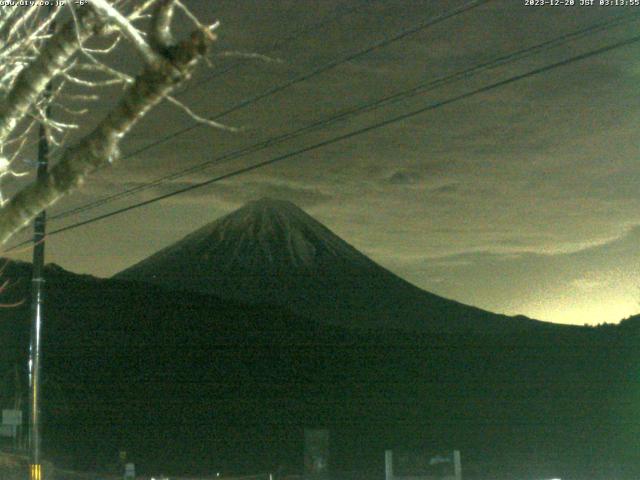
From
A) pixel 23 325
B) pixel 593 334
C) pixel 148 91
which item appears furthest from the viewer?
pixel 593 334

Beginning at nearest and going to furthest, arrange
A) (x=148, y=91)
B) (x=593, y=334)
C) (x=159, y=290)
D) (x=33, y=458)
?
(x=148, y=91), (x=33, y=458), (x=593, y=334), (x=159, y=290)

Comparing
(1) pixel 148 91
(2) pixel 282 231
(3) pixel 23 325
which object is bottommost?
(1) pixel 148 91

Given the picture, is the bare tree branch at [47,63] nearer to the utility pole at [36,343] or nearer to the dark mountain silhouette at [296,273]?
the utility pole at [36,343]

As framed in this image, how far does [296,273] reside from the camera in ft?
600

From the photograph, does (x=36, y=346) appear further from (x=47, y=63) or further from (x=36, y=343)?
(x=47, y=63)

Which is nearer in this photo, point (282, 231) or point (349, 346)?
point (349, 346)

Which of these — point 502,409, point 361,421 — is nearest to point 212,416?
point 361,421

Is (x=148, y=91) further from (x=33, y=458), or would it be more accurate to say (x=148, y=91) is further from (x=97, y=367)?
(x=97, y=367)

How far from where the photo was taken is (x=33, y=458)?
17969 mm

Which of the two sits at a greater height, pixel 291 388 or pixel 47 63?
pixel 291 388

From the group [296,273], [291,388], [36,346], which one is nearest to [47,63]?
[36,346]

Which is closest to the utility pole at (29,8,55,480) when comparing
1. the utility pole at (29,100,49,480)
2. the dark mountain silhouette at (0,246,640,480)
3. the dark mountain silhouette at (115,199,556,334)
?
the utility pole at (29,100,49,480)

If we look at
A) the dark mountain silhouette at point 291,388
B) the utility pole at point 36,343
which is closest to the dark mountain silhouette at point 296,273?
the dark mountain silhouette at point 291,388

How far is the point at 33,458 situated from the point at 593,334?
92009mm
